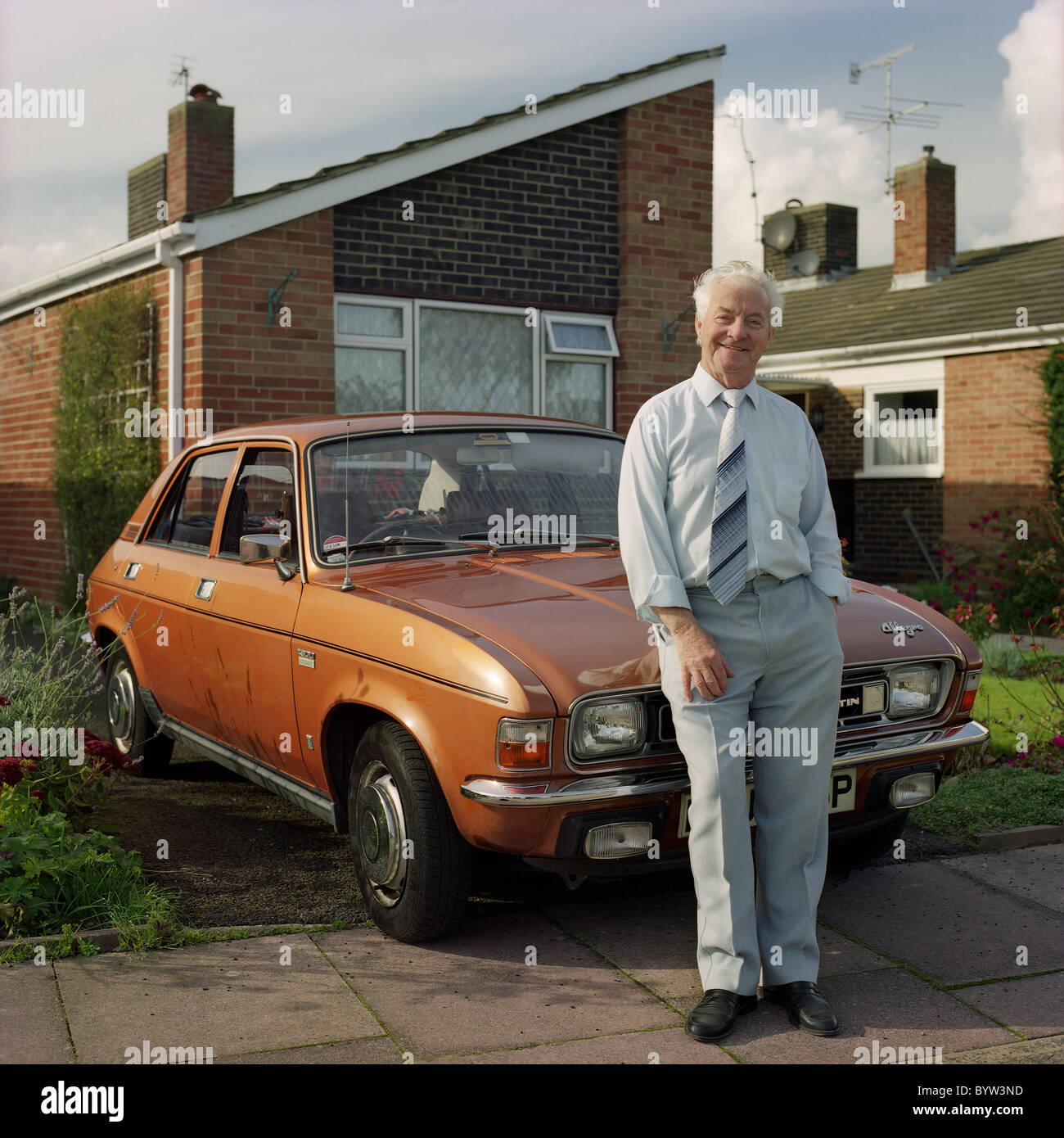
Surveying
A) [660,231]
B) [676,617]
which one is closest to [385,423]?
[676,617]

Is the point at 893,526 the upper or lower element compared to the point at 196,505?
lower

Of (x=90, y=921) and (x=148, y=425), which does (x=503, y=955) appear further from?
(x=148, y=425)

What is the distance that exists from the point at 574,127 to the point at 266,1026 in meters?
10.0

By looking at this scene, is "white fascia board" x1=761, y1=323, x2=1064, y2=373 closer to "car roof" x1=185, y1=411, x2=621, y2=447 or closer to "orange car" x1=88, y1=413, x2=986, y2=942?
"car roof" x1=185, y1=411, x2=621, y2=447

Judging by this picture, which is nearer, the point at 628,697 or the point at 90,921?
the point at 628,697

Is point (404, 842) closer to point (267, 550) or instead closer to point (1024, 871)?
point (267, 550)

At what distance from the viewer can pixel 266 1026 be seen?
3467 millimetres

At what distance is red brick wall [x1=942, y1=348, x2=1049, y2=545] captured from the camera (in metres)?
15.6

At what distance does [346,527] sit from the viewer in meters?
4.27

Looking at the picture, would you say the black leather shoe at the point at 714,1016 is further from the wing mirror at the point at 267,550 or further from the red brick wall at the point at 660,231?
the red brick wall at the point at 660,231

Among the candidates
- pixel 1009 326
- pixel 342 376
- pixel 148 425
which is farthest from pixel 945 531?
pixel 148 425

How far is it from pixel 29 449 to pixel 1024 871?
39.0 feet

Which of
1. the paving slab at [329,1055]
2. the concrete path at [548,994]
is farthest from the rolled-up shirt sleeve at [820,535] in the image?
the paving slab at [329,1055]
